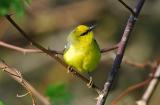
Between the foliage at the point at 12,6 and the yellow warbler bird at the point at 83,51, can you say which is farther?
the yellow warbler bird at the point at 83,51

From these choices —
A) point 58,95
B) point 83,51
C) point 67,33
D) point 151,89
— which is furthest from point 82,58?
point 67,33

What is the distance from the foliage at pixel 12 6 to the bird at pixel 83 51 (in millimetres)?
920

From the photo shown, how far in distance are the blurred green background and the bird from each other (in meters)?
2.91

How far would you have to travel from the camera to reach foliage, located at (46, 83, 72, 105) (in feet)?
5.91

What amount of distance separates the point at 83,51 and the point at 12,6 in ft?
3.56

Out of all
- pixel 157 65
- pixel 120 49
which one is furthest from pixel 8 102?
pixel 120 49

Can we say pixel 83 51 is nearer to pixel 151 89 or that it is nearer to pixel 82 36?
pixel 82 36

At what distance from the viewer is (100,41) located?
562 cm

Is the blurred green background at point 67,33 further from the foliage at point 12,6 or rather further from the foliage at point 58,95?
the foliage at point 12,6

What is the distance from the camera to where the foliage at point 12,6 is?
1360 millimetres

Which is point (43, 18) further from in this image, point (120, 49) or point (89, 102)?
point (120, 49)

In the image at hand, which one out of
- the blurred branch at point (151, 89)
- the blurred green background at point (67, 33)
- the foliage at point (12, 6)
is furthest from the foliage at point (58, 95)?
the blurred green background at point (67, 33)

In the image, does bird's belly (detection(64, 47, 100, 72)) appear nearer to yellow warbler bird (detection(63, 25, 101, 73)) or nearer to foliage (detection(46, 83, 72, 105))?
yellow warbler bird (detection(63, 25, 101, 73))

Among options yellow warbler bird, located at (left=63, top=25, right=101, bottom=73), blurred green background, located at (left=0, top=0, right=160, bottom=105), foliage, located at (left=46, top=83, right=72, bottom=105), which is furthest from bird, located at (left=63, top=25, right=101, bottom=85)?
blurred green background, located at (left=0, top=0, right=160, bottom=105)
